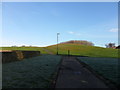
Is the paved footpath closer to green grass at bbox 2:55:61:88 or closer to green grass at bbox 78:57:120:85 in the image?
green grass at bbox 2:55:61:88

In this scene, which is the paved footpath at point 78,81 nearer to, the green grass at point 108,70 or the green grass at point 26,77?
the green grass at point 26,77

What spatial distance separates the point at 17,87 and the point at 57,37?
39.3 m

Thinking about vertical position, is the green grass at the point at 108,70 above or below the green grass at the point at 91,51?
above

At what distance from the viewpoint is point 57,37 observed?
4403 centimetres

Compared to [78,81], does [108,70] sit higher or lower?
lower

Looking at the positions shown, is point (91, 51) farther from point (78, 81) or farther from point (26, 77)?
point (26, 77)

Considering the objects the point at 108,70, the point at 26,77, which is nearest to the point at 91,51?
the point at 108,70

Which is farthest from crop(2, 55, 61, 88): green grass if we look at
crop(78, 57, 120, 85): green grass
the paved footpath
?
crop(78, 57, 120, 85): green grass

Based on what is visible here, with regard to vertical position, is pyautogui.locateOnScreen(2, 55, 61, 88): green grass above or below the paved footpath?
above

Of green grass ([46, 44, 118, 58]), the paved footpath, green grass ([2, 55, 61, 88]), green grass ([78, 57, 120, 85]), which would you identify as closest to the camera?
green grass ([2, 55, 61, 88])

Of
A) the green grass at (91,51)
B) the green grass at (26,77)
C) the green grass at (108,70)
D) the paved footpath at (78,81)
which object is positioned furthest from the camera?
the green grass at (91,51)

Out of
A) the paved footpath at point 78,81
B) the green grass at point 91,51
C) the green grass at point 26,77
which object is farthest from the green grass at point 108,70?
the green grass at point 91,51

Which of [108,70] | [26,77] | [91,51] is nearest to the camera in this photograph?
[26,77]

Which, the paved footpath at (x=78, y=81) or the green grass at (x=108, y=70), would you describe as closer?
the paved footpath at (x=78, y=81)
